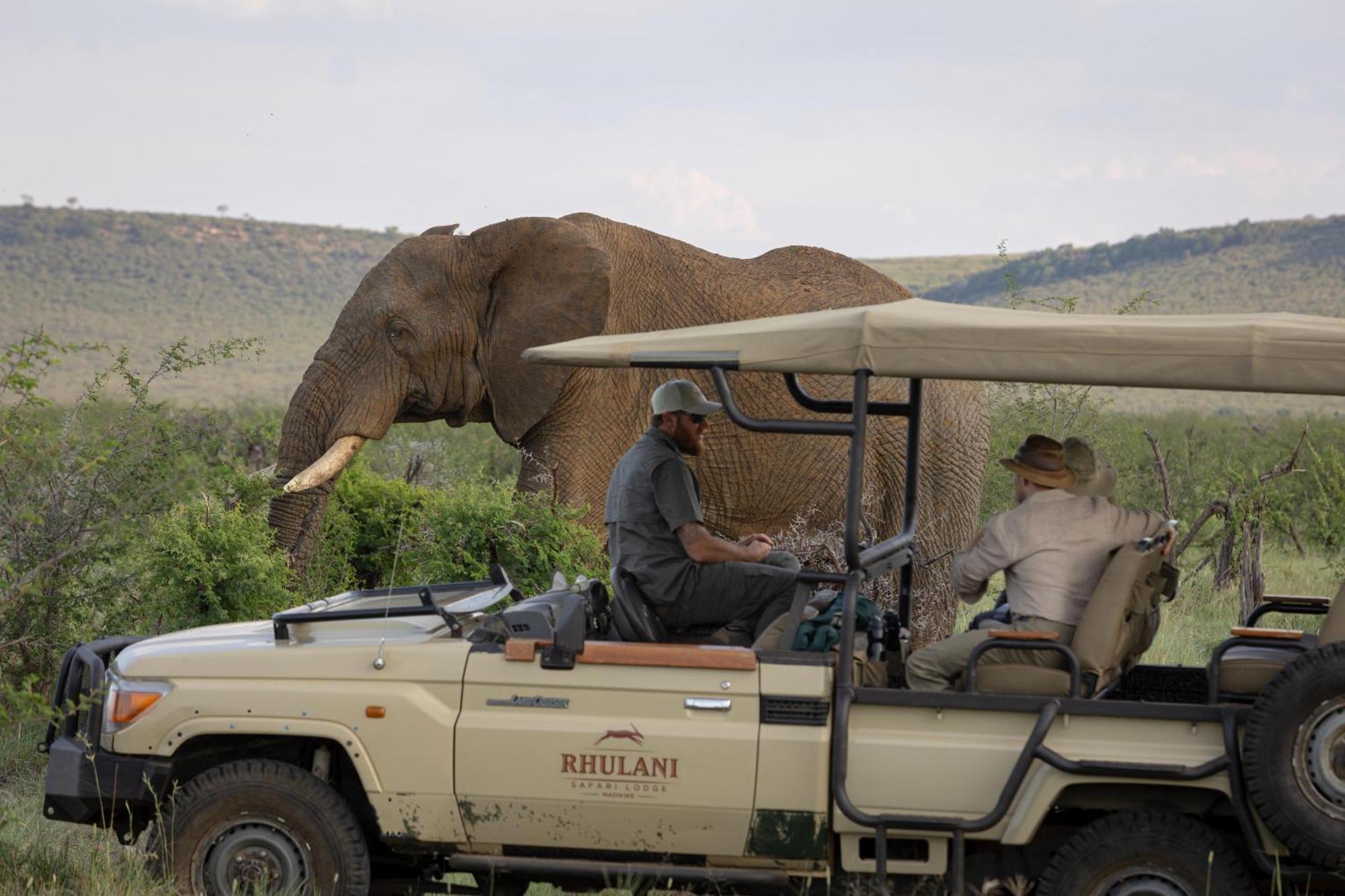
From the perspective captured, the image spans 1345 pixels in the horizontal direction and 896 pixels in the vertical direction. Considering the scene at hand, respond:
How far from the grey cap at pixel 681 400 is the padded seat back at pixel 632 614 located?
0.65m

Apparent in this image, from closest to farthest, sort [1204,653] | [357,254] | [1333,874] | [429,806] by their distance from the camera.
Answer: [1333,874], [429,806], [1204,653], [357,254]

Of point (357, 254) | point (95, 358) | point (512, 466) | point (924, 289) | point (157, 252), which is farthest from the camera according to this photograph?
point (924, 289)

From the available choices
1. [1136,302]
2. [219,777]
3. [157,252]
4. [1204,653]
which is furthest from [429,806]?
[157,252]

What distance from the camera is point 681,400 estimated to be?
6.37 metres

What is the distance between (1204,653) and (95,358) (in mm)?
51878

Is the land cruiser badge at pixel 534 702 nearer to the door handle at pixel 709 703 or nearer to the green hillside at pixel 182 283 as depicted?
the door handle at pixel 709 703

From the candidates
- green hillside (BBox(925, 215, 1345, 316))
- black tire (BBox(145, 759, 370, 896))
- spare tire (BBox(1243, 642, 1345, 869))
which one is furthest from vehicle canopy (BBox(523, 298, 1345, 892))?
green hillside (BBox(925, 215, 1345, 316))

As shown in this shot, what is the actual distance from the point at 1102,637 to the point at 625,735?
1541 millimetres

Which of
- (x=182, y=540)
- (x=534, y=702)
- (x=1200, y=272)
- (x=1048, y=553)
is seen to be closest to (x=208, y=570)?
(x=182, y=540)

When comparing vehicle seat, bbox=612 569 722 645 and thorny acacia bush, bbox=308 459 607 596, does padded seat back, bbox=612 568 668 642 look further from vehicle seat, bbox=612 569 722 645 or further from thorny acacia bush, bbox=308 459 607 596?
thorny acacia bush, bbox=308 459 607 596

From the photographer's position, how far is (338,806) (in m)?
5.43

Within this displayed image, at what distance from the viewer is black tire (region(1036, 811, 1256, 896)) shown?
5082mm

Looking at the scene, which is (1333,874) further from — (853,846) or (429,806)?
(429,806)

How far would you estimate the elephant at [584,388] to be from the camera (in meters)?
10.6
